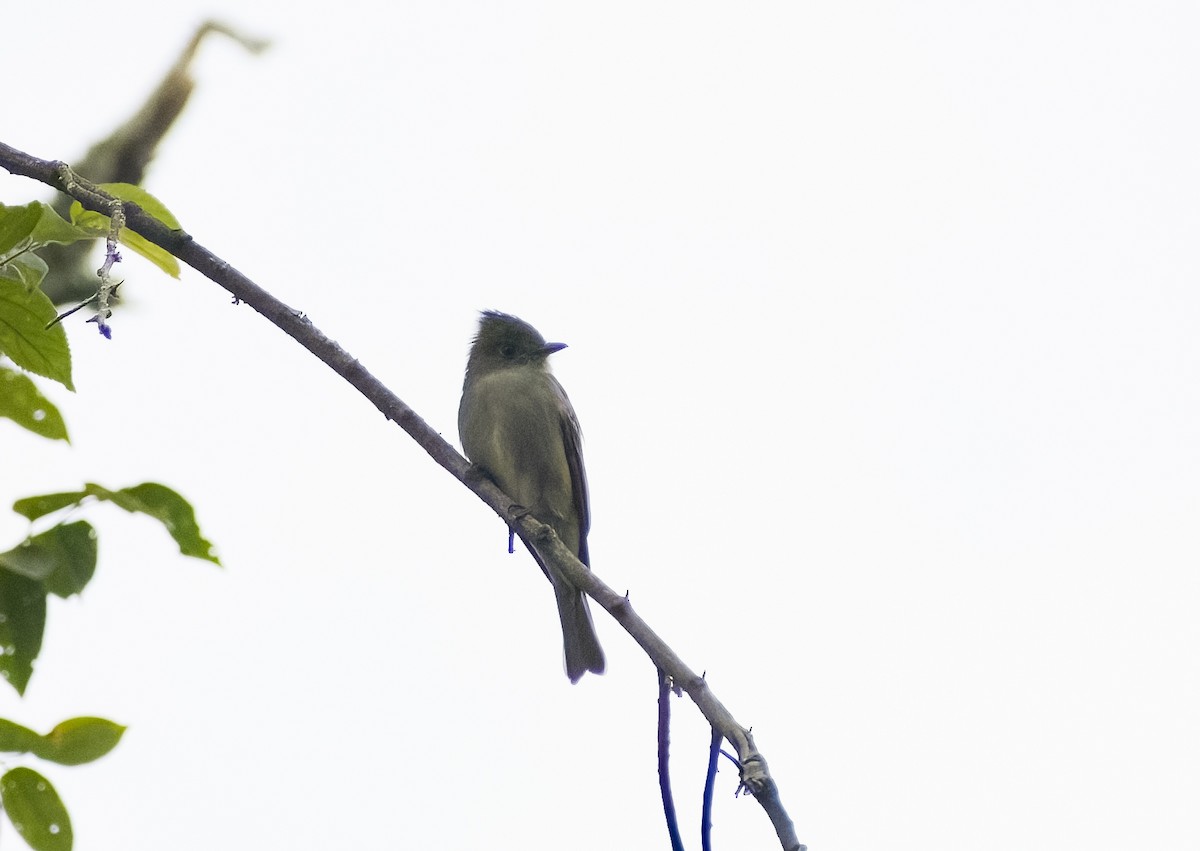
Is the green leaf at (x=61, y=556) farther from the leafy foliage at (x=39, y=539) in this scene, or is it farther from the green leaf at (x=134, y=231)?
the green leaf at (x=134, y=231)

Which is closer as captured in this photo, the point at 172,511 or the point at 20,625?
the point at 20,625

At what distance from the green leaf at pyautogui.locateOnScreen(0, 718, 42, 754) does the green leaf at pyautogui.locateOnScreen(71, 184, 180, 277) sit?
47.4 inches

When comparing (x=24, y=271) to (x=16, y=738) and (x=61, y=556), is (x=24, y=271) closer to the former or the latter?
(x=61, y=556)

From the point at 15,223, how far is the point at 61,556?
0.63 metres

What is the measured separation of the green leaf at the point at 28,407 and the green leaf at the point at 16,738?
1.68 ft

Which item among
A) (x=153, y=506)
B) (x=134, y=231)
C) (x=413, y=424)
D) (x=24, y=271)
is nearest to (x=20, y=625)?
(x=153, y=506)

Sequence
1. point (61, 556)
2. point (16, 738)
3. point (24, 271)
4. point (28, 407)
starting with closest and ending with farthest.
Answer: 1. point (16, 738)
2. point (61, 556)
3. point (28, 407)
4. point (24, 271)

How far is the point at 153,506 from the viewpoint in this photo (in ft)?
6.14

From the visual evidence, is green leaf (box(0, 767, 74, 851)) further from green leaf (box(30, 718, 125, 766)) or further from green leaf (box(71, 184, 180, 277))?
green leaf (box(71, 184, 180, 277))

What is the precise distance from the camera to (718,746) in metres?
2.35

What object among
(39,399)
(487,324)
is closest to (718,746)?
(39,399)

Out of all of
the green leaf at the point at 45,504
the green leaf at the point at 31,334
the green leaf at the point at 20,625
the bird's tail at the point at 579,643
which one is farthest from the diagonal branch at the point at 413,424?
the bird's tail at the point at 579,643

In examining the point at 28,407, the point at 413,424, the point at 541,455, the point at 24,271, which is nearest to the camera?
the point at 28,407

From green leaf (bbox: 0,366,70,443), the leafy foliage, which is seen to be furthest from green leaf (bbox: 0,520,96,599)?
green leaf (bbox: 0,366,70,443)
